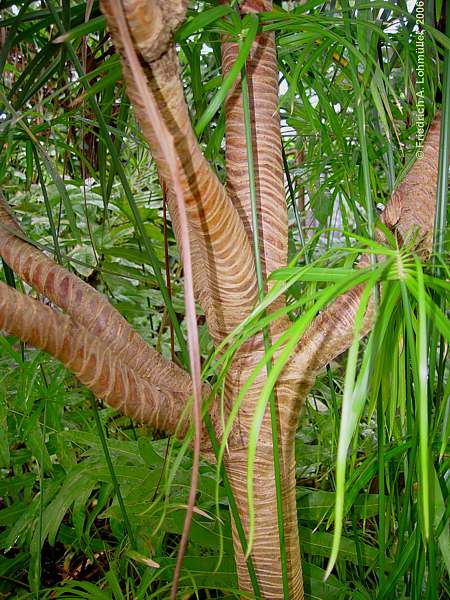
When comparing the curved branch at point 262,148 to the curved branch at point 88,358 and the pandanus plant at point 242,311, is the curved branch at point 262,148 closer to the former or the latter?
the pandanus plant at point 242,311

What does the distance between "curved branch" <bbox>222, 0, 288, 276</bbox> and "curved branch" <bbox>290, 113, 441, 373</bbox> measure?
0.05m

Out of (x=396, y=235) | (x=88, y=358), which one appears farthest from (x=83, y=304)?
(x=396, y=235)

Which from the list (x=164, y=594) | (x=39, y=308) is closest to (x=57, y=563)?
(x=164, y=594)

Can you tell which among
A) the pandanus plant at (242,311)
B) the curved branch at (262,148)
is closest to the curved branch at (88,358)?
the pandanus plant at (242,311)

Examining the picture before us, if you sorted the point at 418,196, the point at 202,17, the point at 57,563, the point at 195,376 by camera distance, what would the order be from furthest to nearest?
1. the point at 57,563
2. the point at 418,196
3. the point at 202,17
4. the point at 195,376

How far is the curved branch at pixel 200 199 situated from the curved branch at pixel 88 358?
6cm

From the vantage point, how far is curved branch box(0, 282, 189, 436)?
274 millimetres

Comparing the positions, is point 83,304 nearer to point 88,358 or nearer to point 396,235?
point 88,358

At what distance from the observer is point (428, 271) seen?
13.4 inches

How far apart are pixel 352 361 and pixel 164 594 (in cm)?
49

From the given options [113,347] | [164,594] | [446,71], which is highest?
[446,71]

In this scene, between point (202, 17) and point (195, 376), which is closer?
point (195, 376)

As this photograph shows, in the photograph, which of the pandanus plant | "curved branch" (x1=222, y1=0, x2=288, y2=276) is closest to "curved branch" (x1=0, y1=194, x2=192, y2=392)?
the pandanus plant

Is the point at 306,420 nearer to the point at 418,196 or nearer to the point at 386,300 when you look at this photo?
the point at 418,196
